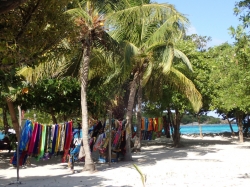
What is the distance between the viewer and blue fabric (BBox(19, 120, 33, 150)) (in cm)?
1027

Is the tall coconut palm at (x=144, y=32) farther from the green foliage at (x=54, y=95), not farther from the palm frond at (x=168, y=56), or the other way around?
the green foliage at (x=54, y=95)

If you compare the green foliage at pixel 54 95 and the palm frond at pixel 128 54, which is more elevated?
the palm frond at pixel 128 54

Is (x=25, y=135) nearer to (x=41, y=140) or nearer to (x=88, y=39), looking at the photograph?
(x=41, y=140)

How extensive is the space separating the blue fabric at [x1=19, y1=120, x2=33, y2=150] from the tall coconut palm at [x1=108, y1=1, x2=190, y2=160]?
359 centimetres

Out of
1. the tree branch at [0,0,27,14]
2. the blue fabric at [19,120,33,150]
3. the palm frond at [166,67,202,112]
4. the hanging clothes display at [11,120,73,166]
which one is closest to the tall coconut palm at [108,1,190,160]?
the palm frond at [166,67,202,112]

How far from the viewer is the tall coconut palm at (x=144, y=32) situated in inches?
463

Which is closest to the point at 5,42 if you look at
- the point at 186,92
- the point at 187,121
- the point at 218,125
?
the point at 186,92

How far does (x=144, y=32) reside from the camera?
13.6 meters

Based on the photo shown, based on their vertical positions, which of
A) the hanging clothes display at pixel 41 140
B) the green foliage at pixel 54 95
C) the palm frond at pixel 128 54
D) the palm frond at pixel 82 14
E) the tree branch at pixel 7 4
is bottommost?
the hanging clothes display at pixel 41 140

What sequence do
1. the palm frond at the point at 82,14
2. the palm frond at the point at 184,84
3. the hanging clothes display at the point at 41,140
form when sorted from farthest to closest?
1. the palm frond at the point at 184,84
2. the hanging clothes display at the point at 41,140
3. the palm frond at the point at 82,14

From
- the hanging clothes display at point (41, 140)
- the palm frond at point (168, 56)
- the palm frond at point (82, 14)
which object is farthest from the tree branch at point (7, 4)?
the palm frond at point (168, 56)

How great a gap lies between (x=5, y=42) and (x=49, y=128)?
7.41 meters

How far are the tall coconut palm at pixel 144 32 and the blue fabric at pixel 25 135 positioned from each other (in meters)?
3.59

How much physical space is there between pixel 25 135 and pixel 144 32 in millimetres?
6201
